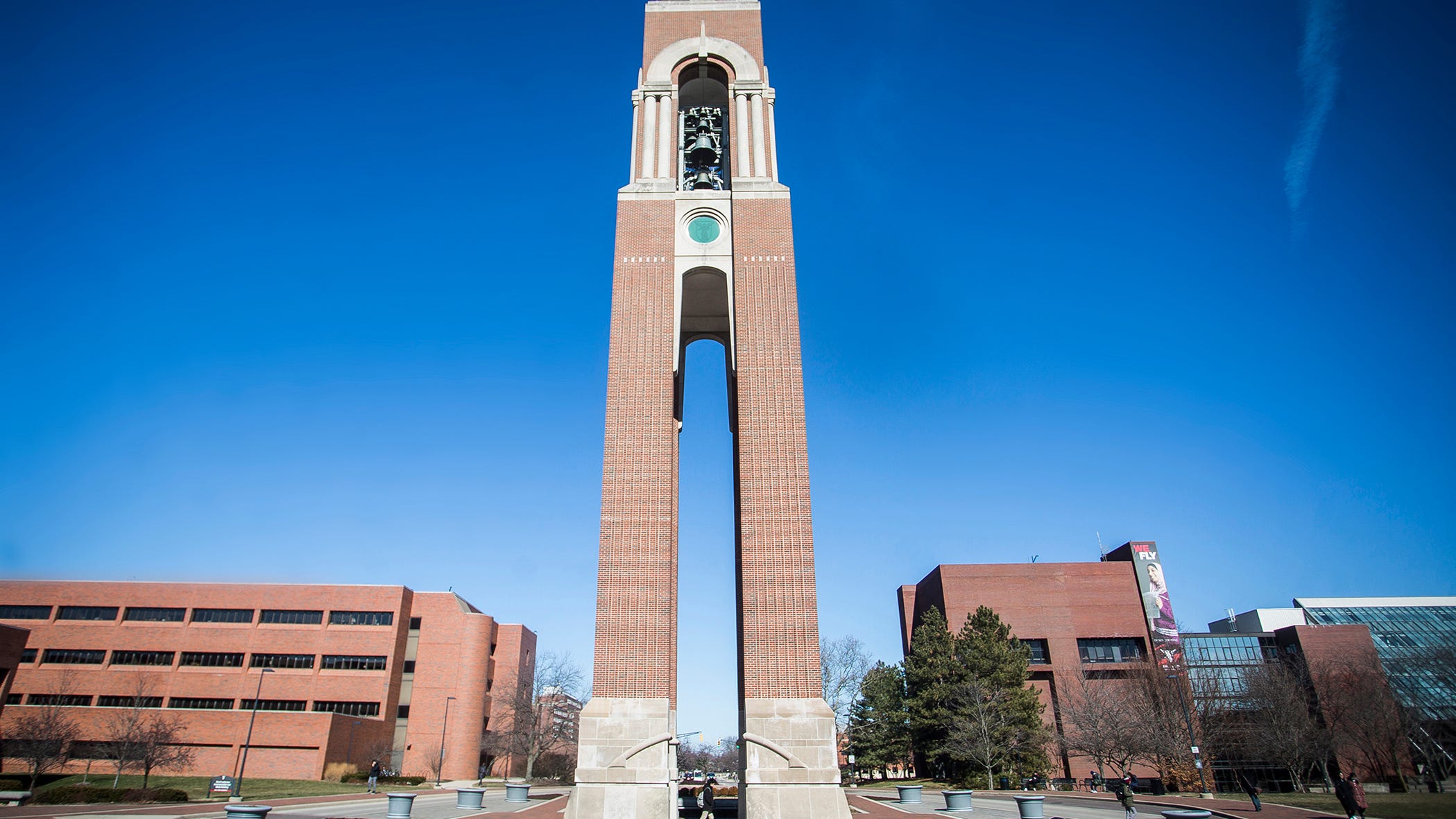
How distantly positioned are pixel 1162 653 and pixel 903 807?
125 feet

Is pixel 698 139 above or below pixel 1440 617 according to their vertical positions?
above

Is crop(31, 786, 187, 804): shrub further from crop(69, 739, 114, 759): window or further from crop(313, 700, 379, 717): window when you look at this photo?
crop(313, 700, 379, 717): window

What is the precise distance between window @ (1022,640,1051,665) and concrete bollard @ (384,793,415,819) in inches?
1735

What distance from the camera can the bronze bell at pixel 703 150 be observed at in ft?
84.3

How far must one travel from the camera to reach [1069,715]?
4778cm

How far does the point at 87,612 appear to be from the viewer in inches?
2122

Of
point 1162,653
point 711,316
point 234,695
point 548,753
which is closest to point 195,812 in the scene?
point 711,316

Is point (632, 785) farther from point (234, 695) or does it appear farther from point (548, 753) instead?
point (548, 753)

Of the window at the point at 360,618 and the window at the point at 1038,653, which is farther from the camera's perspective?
the window at the point at 360,618

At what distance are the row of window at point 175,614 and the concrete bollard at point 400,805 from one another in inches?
1496

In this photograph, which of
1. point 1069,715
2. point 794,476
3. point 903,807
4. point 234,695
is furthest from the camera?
point 234,695

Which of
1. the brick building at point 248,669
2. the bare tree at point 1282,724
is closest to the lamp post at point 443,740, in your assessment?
the brick building at point 248,669

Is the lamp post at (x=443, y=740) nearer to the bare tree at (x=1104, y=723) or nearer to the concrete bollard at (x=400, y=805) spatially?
the concrete bollard at (x=400, y=805)

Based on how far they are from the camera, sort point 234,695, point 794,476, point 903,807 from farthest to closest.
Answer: point 234,695 → point 903,807 → point 794,476
